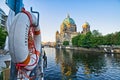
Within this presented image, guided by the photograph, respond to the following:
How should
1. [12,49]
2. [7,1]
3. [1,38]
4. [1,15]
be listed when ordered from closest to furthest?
1. [12,49]
2. [7,1]
3. [1,38]
4. [1,15]

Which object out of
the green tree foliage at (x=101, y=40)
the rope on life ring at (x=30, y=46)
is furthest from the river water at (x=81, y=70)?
the green tree foliage at (x=101, y=40)

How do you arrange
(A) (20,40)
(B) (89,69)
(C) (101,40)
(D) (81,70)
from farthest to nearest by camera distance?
(C) (101,40)
(B) (89,69)
(D) (81,70)
(A) (20,40)

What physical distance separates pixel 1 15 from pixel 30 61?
6875 centimetres

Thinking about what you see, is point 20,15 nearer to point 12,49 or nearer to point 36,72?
point 12,49

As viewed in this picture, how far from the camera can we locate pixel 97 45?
90.8 meters

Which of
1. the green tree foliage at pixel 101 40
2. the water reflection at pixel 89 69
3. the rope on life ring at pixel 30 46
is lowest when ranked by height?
the water reflection at pixel 89 69

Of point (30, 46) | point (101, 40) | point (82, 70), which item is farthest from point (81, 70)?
point (101, 40)

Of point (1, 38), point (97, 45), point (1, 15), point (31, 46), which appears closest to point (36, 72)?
Result: point (31, 46)

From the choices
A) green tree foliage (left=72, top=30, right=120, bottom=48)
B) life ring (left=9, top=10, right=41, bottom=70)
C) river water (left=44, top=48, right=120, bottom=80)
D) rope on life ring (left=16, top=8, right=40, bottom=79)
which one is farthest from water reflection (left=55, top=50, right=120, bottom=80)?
green tree foliage (left=72, top=30, right=120, bottom=48)

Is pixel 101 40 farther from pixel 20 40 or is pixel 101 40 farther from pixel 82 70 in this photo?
pixel 20 40

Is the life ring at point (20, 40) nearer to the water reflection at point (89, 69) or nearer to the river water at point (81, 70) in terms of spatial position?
the river water at point (81, 70)

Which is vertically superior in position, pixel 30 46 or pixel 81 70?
pixel 30 46

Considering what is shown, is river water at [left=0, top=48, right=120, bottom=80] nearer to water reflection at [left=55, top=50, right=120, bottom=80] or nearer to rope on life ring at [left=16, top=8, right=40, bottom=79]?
water reflection at [left=55, top=50, right=120, bottom=80]

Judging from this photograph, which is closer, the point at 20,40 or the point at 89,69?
the point at 20,40
